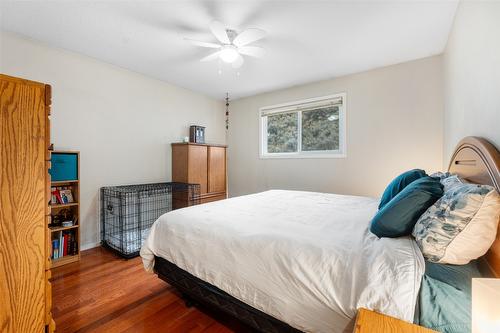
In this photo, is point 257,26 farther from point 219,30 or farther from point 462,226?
point 462,226

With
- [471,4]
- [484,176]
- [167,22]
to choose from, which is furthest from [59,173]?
[471,4]

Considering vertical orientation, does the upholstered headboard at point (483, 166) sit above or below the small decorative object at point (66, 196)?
above

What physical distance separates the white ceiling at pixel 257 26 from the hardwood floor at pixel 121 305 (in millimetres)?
2445

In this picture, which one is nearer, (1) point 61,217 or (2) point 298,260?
(2) point 298,260

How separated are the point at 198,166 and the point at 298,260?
2.82 m

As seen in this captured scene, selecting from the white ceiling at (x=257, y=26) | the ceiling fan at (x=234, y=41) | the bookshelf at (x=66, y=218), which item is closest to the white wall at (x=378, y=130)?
the white ceiling at (x=257, y=26)

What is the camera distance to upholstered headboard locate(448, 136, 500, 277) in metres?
0.91

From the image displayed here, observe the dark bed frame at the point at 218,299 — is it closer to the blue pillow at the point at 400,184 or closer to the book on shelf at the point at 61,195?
the blue pillow at the point at 400,184

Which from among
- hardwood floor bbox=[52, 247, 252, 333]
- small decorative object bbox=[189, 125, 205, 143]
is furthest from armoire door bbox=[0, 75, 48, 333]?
small decorative object bbox=[189, 125, 205, 143]

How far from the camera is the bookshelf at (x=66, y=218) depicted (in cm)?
241

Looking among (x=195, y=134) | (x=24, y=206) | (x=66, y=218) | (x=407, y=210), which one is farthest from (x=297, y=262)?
(x=195, y=134)

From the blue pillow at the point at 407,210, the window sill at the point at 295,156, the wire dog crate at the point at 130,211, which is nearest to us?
the blue pillow at the point at 407,210

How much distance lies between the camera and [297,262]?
44.7 inches

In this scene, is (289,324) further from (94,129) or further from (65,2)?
(94,129)
